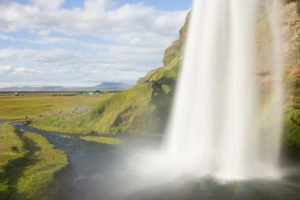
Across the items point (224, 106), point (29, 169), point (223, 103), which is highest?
point (223, 103)

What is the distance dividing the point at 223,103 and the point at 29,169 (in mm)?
31207

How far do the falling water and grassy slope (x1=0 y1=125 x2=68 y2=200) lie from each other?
18.2 metres

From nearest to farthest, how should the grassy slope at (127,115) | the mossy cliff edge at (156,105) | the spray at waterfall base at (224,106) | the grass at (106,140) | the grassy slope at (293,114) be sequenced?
the spray at waterfall base at (224,106), the mossy cliff edge at (156,105), the grassy slope at (293,114), the grass at (106,140), the grassy slope at (127,115)

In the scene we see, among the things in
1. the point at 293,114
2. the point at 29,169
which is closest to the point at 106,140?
the point at 29,169

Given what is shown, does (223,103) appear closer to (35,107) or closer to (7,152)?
(7,152)

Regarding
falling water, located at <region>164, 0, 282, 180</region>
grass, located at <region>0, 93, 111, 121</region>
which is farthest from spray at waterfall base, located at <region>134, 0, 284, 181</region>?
grass, located at <region>0, 93, 111, 121</region>

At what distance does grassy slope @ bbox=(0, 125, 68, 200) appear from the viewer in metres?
22.9

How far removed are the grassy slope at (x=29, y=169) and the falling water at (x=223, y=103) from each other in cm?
1824

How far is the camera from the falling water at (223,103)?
29984 mm

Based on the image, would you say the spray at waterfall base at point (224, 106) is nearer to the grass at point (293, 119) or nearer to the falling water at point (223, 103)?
the falling water at point (223, 103)

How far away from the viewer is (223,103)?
32.6 metres

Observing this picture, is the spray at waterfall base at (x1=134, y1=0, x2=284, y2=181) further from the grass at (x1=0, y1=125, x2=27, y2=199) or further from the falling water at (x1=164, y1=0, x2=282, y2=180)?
the grass at (x1=0, y1=125, x2=27, y2=199)

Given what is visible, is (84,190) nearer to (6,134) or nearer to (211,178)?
(211,178)

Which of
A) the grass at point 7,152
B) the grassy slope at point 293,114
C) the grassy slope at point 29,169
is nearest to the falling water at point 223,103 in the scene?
the grassy slope at point 293,114
